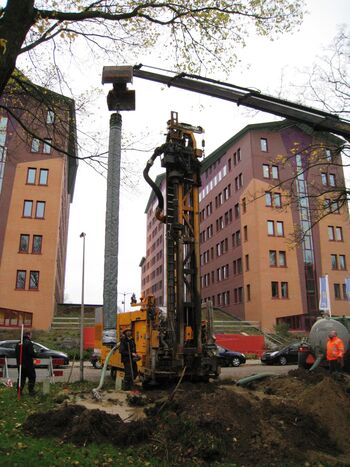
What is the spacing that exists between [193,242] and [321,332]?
5.73m

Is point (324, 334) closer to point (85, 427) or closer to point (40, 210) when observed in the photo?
point (85, 427)

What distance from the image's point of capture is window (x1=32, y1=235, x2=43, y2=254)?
41.0 metres

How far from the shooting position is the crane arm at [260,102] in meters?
12.2

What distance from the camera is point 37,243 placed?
41.3 meters

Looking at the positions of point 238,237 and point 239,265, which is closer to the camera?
point 239,265

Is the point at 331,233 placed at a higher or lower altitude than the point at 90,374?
higher

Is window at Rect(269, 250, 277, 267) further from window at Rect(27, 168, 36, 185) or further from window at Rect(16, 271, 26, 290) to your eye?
window at Rect(27, 168, 36, 185)

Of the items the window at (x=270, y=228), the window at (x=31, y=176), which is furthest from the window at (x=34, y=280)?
the window at (x=270, y=228)

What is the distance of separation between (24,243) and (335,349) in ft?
110

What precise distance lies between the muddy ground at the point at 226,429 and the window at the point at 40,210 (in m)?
35.8

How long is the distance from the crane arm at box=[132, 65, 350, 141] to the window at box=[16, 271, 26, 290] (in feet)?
101

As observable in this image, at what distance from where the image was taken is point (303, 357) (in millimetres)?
15133

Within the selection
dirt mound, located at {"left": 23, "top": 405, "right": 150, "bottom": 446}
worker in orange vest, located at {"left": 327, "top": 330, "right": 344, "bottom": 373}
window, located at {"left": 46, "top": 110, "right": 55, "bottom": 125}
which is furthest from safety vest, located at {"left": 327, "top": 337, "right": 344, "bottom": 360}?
window, located at {"left": 46, "top": 110, "right": 55, "bottom": 125}

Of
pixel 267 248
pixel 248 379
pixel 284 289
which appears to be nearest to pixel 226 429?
pixel 248 379
